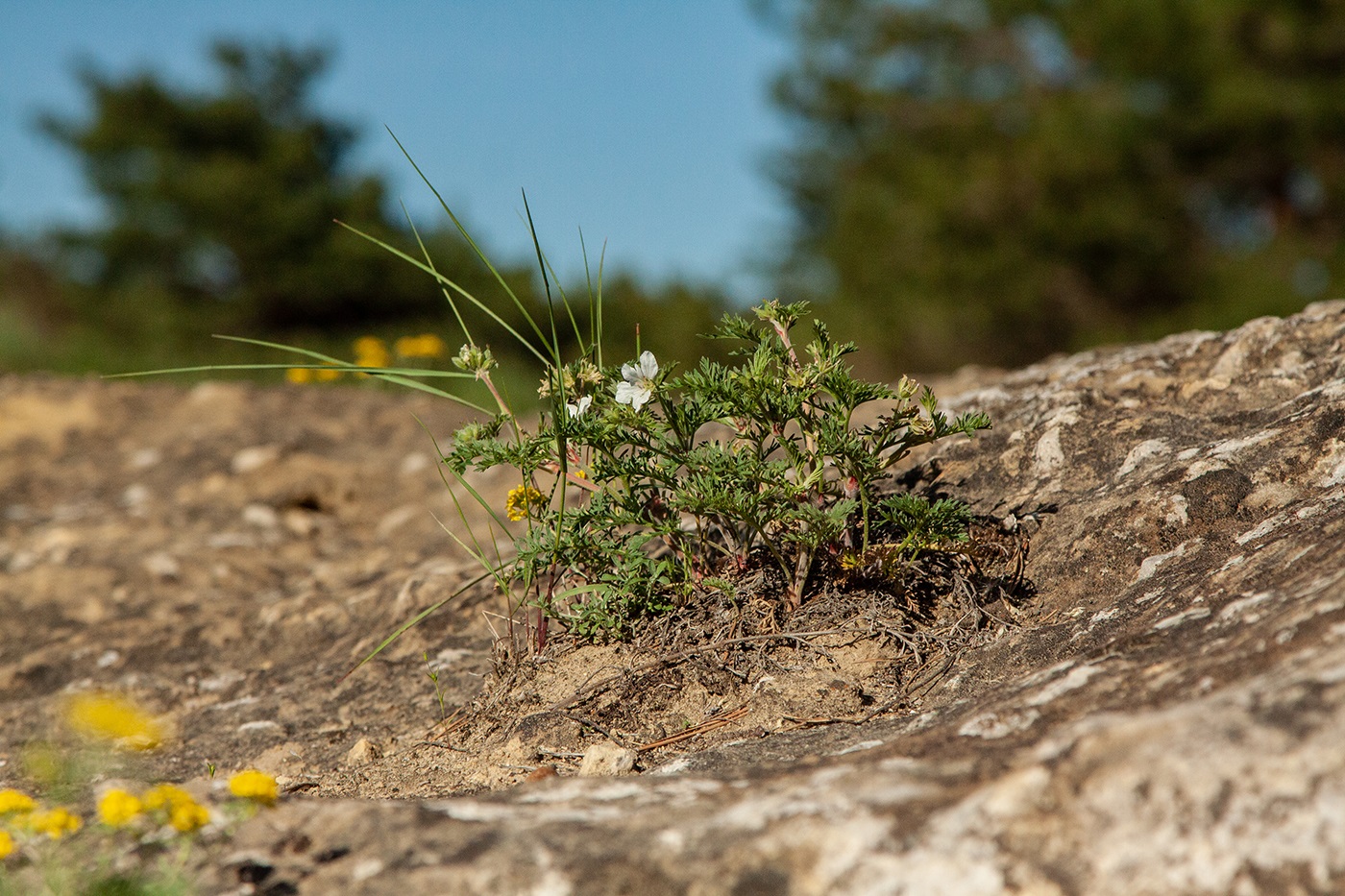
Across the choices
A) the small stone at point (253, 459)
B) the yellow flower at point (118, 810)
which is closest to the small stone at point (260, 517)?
the small stone at point (253, 459)

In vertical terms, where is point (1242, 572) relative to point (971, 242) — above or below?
below

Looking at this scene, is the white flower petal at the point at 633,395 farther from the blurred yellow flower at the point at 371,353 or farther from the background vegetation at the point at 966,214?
the background vegetation at the point at 966,214

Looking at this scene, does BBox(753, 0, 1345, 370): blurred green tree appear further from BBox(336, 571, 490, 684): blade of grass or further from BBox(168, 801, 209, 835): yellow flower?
BBox(168, 801, 209, 835): yellow flower

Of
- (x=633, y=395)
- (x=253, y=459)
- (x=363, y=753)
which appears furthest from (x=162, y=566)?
(x=633, y=395)

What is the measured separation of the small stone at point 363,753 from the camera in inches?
88.4

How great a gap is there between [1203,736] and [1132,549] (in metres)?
0.96

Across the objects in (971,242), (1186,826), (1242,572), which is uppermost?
(971,242)

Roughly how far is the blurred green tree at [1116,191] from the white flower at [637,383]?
937cm

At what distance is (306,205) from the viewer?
1250 cm

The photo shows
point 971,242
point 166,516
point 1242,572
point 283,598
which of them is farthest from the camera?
point 971,242

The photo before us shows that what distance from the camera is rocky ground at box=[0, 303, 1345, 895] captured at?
1243 mm

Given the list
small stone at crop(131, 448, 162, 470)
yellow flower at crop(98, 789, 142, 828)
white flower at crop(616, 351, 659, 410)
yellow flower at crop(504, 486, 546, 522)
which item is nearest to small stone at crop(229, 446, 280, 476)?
small stone at crop(131, 448, 162, 470)

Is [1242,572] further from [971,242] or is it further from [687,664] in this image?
[971,242]

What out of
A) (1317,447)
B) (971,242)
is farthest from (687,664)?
(971,242)
